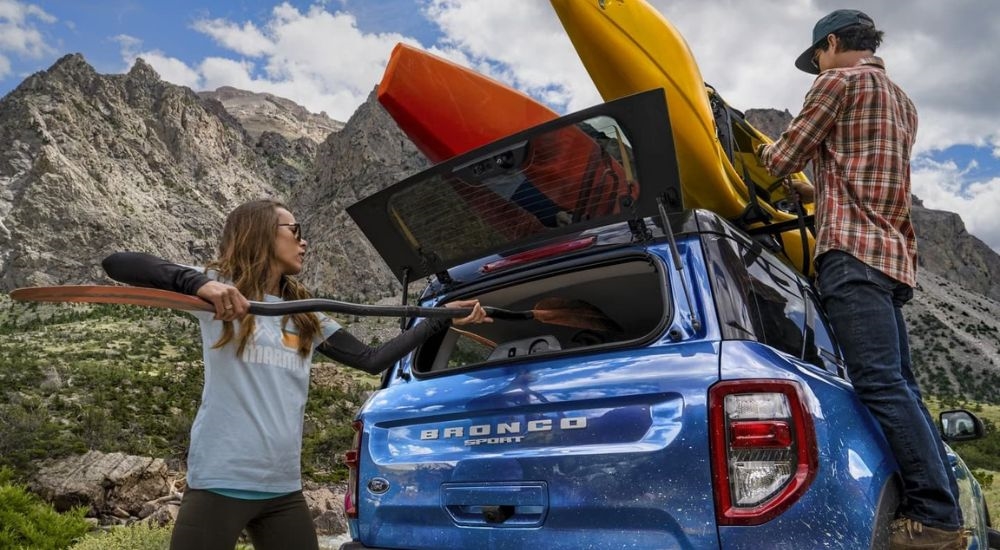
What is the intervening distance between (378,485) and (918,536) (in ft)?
6.81

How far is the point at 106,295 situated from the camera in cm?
220

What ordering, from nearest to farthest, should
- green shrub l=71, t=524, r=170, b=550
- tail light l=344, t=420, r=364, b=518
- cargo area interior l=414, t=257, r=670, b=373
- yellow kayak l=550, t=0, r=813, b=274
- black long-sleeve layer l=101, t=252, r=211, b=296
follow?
black long-sleeve layer l=101, t=252, r=211, b=296 → tail light l=344, t=420, r=364, b=518 → cargo area interior l=414, t=257, r=670, b=373 → yellow kayak l=550, t=0, r=813, b=274 → green shrub l=71, t=524, r=170, b=550

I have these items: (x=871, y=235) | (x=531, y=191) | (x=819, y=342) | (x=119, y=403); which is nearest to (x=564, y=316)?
(x=531, y=191)

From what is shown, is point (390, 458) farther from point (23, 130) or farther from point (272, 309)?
point (23, 130)

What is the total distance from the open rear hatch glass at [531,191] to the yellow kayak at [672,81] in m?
1.15

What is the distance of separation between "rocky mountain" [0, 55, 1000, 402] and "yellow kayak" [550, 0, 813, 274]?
Result: 100927 mm

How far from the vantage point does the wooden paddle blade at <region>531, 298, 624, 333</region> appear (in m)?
3.56

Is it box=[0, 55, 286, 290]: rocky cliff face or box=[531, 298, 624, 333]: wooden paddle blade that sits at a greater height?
box=[0, 55, 286, 290]: rocky cliff face

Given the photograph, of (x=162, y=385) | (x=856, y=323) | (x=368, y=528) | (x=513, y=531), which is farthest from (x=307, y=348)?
(x=162, y=385)

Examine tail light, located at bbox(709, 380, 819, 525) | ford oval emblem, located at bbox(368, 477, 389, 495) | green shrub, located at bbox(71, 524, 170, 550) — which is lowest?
green shrub, located at bbox(71, 524, 170, 550)

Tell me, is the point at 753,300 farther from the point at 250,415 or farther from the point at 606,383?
the point at 250,415

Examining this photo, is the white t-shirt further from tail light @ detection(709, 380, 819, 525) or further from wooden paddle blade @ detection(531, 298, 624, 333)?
tail light @ detection(709, 380, 819, 525)

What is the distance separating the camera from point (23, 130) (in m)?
130

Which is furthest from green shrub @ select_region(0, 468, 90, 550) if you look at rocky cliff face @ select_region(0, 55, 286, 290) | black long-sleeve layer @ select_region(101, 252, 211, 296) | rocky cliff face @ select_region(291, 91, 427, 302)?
rocky cliff face @ select_region(0, 55, 286, 290)
